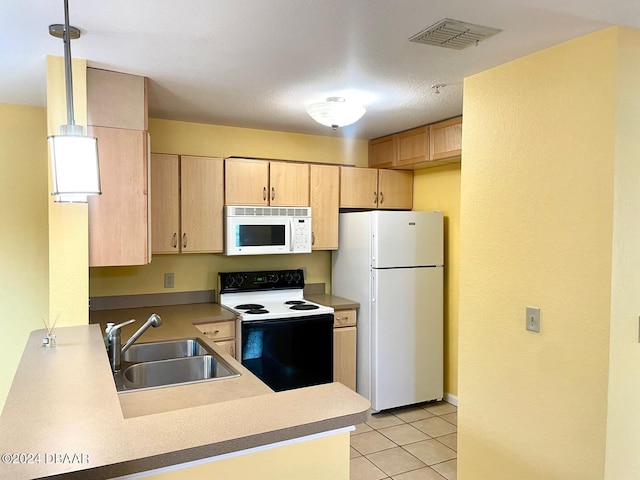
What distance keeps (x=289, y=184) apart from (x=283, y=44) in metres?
1.89

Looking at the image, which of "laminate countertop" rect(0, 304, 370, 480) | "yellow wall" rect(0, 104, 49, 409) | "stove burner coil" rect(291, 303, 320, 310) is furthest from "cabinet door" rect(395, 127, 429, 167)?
"yellow wall" rect(0, 104, 49, 409)

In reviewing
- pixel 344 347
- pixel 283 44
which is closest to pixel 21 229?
pixel 283 44

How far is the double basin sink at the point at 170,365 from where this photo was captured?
2295mm

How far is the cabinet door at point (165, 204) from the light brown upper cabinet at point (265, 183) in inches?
15.7

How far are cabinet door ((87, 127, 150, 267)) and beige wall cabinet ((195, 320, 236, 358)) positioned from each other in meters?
0.91

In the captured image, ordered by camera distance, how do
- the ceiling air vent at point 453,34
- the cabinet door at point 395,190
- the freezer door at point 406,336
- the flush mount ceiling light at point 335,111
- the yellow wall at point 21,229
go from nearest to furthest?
the ceiling air vent at point 453,34 → the flush mount ceiling light at point 335,111 → the yellow wall at point 21,229 → the freezer door at point 406,336 → the cabinet door at point 395,190

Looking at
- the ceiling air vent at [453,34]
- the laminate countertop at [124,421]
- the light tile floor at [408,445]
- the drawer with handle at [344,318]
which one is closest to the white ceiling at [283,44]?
the ceiling air vent at [453,34]

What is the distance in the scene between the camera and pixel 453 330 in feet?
13.7

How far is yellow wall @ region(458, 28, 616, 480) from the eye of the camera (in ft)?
6.53

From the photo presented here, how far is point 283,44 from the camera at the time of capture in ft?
7.07

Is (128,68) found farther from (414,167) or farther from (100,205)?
(414,167)

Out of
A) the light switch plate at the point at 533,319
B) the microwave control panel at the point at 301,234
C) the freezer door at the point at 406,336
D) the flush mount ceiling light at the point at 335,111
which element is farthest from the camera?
the microwave control panel at the point at 301,234

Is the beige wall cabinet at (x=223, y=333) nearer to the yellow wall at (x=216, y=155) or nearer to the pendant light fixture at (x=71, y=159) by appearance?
the yellow wall at (x=216, y=155)

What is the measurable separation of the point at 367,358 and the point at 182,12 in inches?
115
